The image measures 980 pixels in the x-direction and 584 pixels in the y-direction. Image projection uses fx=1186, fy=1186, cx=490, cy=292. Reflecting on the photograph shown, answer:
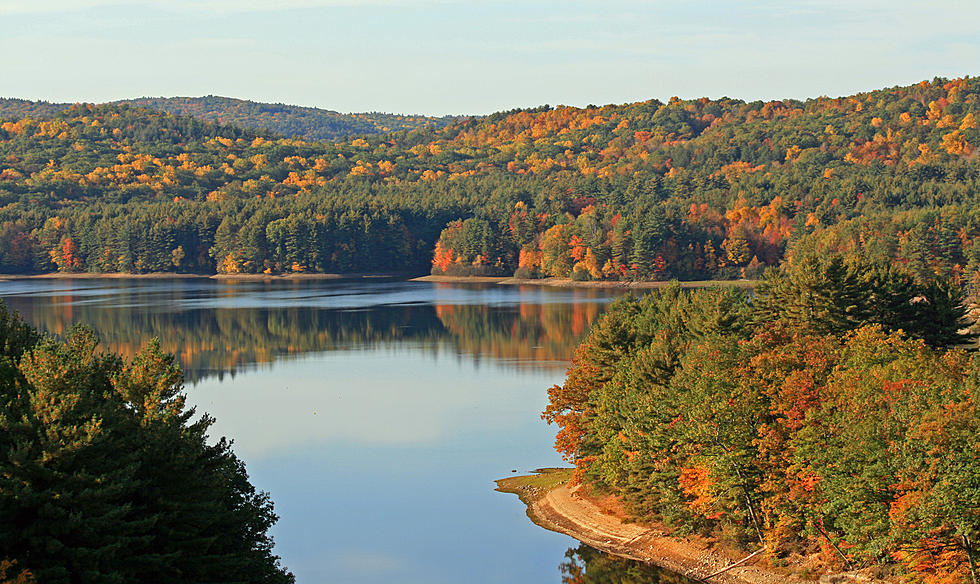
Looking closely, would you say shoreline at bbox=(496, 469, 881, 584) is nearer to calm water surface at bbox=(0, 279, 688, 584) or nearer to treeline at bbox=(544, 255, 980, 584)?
treeline at bbox=(544, 255, 980, 584)

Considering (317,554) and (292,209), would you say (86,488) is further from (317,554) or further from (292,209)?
(292,209)

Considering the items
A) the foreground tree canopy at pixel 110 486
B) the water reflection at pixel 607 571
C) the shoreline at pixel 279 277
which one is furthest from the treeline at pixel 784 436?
the shoreline at pixel 279 277

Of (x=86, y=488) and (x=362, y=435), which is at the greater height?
(x=86, y=488)

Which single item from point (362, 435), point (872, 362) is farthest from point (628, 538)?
point (362, 435)

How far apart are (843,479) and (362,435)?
101ft

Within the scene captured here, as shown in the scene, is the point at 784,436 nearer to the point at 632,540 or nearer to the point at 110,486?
the point at 632,540

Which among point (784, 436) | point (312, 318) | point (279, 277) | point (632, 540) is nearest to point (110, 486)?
point (784, 436)

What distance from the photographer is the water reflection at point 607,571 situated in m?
35.3

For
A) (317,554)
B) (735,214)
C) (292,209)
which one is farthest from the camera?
(292,209)

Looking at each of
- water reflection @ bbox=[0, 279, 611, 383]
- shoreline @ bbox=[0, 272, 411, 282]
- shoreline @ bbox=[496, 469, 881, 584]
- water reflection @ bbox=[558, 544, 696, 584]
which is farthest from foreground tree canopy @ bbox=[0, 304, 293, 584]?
shoreline @ bbox=[0, 272, 411, 282]

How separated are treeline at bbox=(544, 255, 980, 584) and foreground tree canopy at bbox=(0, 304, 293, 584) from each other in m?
14.1

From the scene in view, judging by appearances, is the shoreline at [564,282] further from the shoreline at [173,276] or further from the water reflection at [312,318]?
the shoreline at [173,276]

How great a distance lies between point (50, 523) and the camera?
2158 cm

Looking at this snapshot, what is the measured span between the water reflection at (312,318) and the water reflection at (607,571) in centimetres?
3914
